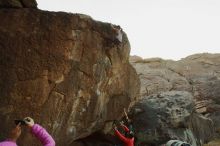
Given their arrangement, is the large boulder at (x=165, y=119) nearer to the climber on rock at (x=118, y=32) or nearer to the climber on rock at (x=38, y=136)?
the climber on rock at (x=118, y=32)

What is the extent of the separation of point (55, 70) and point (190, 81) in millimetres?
23540

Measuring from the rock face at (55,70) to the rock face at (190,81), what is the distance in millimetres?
12633

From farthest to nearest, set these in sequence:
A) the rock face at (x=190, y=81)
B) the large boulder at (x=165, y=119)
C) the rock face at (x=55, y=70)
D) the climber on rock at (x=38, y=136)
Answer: the rock face at (x=190, y=81) → the large boulder at (x=165, y=119) → the rock face at (x=55, y=70) → the climber on rock at (x=38, y=136)

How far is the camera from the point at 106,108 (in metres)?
15.6

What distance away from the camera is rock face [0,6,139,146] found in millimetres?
11336

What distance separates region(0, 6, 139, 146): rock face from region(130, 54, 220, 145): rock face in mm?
12633

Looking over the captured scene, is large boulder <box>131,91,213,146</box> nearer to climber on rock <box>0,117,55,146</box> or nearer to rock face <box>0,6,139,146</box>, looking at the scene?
rock face <box>0,6,139,146</box>

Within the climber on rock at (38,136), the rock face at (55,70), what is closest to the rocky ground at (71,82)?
the rock face at (55,70)

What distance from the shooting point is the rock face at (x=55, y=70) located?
37.2 ft

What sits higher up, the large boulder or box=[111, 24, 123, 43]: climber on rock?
box=[111, 24, 123, 43]: climber on rock

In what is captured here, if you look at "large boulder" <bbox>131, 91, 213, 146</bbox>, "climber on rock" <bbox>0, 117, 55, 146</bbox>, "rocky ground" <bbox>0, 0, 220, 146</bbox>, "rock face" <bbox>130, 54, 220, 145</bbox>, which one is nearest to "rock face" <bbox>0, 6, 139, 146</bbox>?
"rocky ground" <bbox>0, 0, 220, 146</bbox>

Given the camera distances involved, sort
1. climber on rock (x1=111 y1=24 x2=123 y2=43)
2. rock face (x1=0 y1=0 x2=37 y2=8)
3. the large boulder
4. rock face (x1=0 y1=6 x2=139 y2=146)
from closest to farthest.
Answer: rock face (x1=0 y1=6 x2=139 y2=146)
rock face (x1=0 y1=0 x2=37 y2=8)
climber on rock (x1=111 y1=24 x2=123 y2=43)
the large boulder

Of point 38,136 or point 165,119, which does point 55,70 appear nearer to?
point 38,136

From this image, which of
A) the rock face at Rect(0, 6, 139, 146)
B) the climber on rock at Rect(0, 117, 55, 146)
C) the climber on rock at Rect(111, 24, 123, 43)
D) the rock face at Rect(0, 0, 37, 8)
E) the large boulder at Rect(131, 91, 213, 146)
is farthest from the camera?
the large boulder at Rect(131, 91, 213, 146)
